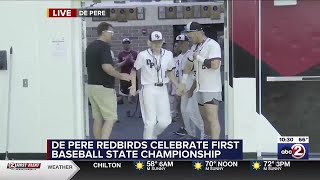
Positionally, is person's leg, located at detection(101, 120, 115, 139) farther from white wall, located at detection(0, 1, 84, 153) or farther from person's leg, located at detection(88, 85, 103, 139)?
white wall, located at detection(0, 1, 84, 153)

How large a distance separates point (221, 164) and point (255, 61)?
37.5 inches

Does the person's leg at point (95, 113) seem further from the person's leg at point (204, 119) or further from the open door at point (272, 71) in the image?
the open door at point (272, 71)

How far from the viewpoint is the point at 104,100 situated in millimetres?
4301

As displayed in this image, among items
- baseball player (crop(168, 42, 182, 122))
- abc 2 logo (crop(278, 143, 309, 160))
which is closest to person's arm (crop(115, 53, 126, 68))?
baseball player (crop(168, 42, 182, 122))

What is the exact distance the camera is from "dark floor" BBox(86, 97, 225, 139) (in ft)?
13.6

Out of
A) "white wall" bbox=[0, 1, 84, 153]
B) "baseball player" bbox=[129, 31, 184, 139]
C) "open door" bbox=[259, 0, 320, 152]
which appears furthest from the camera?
"baseball player" bbox=[129, 31, 184, 139]

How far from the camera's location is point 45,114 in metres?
4.16

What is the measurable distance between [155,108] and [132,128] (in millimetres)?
320

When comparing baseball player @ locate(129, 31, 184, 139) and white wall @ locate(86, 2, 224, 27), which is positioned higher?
white wall @ locate(86, 2, 224, 27)

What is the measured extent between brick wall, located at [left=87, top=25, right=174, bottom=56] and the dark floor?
0.55 meters

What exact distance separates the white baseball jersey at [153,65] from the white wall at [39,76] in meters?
0.57

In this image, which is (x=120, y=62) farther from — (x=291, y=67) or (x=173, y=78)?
(x=291, y=67)

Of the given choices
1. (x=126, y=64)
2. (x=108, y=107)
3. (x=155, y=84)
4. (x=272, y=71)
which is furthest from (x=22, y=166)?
(x=272, y=71)

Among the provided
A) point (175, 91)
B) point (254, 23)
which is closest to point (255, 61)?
point (254, 23)
